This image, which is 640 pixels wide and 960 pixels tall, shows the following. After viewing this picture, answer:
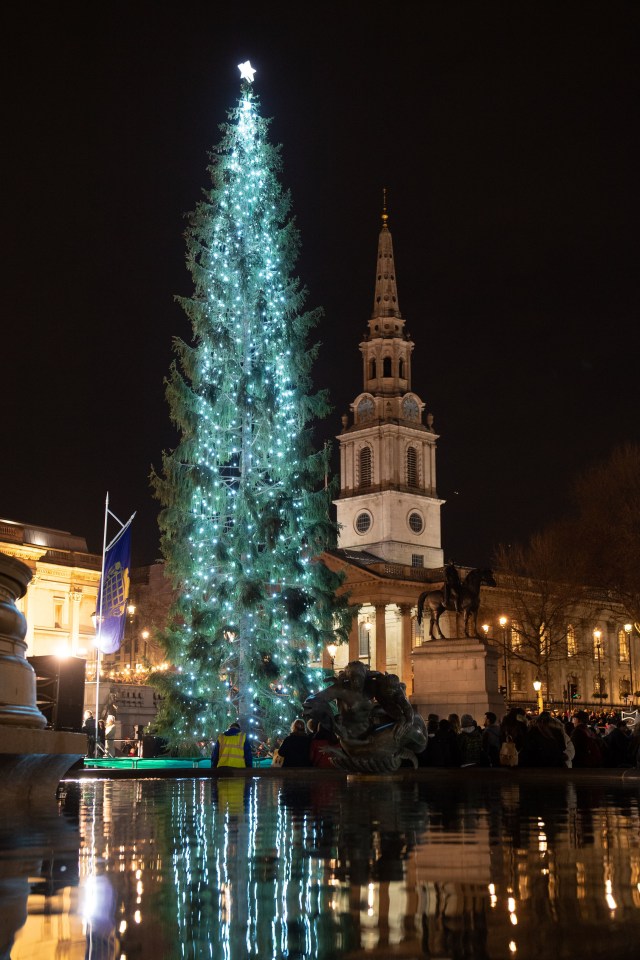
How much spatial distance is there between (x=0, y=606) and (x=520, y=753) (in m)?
15.6

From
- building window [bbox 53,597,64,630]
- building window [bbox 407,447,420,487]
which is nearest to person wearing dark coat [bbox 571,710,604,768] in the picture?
building window [bbox 53,597,64,630]

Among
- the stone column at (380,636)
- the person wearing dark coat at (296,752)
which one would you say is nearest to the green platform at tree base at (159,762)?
the person wearing dark coat at (296,752)

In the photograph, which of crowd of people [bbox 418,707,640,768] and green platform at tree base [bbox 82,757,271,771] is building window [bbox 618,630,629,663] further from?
crowd of people [bbox 418,707,640,768]

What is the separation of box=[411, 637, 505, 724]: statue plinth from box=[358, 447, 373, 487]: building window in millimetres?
82942

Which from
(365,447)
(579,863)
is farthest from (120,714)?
(365,447)

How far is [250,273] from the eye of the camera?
102 feet

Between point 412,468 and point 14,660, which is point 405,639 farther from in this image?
point 14,660

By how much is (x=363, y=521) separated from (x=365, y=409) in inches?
453

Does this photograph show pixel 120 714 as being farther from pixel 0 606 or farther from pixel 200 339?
pixel 0 606

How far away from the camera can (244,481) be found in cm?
3022

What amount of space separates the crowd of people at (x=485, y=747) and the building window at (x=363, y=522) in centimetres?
9440

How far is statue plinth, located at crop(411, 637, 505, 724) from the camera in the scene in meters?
35.2

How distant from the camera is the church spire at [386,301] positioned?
12031cm

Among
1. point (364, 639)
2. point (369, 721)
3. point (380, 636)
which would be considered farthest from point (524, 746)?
point (364, 639)
